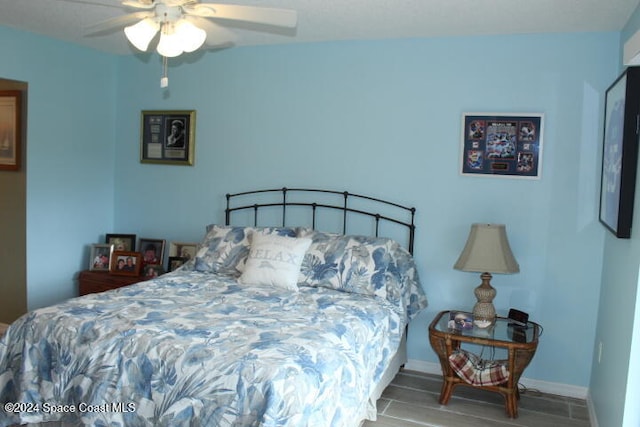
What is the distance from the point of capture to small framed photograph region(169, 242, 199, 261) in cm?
450

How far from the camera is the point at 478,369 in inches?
130

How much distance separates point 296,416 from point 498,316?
6.80ft

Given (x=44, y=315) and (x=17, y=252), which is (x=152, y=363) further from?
(x=17, y=252)

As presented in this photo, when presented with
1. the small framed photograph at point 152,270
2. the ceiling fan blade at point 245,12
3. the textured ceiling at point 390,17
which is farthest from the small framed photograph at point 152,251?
the ceiling fan blade at point 245,12

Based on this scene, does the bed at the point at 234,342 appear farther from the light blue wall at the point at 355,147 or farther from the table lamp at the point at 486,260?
the light blue wall at the point at 355,147

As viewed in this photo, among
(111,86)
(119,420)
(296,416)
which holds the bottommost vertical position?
(119,420)

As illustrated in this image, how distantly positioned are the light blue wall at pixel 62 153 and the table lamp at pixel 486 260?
3162 mm

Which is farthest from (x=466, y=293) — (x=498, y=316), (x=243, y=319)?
(x=243, y=319)

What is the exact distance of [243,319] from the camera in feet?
9.02

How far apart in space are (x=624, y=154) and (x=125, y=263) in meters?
3.65

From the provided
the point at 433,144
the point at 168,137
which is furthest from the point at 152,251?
the point at 433,144

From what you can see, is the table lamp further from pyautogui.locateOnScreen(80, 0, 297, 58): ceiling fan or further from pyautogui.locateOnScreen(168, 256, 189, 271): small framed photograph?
pyautogui.locateOnScreen(168, 256, 189, 271): small framed photograph

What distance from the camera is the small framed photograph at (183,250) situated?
14.8 feet

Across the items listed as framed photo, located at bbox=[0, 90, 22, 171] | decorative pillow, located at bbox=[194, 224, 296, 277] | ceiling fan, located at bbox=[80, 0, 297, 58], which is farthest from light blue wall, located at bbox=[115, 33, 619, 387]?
ceiling fan, located at bbox=[80, 0, 297, 58]
